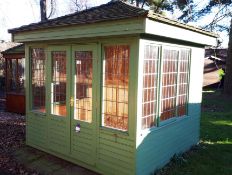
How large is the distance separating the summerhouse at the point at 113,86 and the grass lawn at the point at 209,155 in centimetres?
24

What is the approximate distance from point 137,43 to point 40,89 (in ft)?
9.79

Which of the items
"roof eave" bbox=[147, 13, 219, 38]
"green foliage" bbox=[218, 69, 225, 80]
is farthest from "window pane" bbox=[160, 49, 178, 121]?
"green foliage" bbox=[218, 69, 225, 80]

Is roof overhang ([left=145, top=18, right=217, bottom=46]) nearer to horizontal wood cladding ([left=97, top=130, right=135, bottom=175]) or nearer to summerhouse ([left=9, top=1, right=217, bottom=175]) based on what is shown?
summerhouse ([left=9, top=1, right=217, bottom=175])

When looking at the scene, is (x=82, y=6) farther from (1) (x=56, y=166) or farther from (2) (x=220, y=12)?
(1) (x=56, y=166)

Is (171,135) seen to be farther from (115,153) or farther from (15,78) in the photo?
(15,78)

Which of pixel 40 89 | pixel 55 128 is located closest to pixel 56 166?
pixel 55 128

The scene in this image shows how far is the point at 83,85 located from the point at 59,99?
860 millimetres

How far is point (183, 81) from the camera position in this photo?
641 cm

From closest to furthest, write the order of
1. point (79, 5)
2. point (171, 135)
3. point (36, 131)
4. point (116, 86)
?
Result: 1. point (116, 86)
2. point (171, 135)
3. point (36, 131)
4. point (79, 5)

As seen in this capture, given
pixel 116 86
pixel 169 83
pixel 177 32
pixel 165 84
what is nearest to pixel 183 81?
pixel 169 83

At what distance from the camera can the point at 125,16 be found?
14.9ft

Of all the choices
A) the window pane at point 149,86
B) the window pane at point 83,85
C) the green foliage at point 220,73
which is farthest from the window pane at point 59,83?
the green foliage at point 220,73

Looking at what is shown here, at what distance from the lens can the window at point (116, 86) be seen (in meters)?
5.06

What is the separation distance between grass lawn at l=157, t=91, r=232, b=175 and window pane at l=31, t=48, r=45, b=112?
10.3 ft
